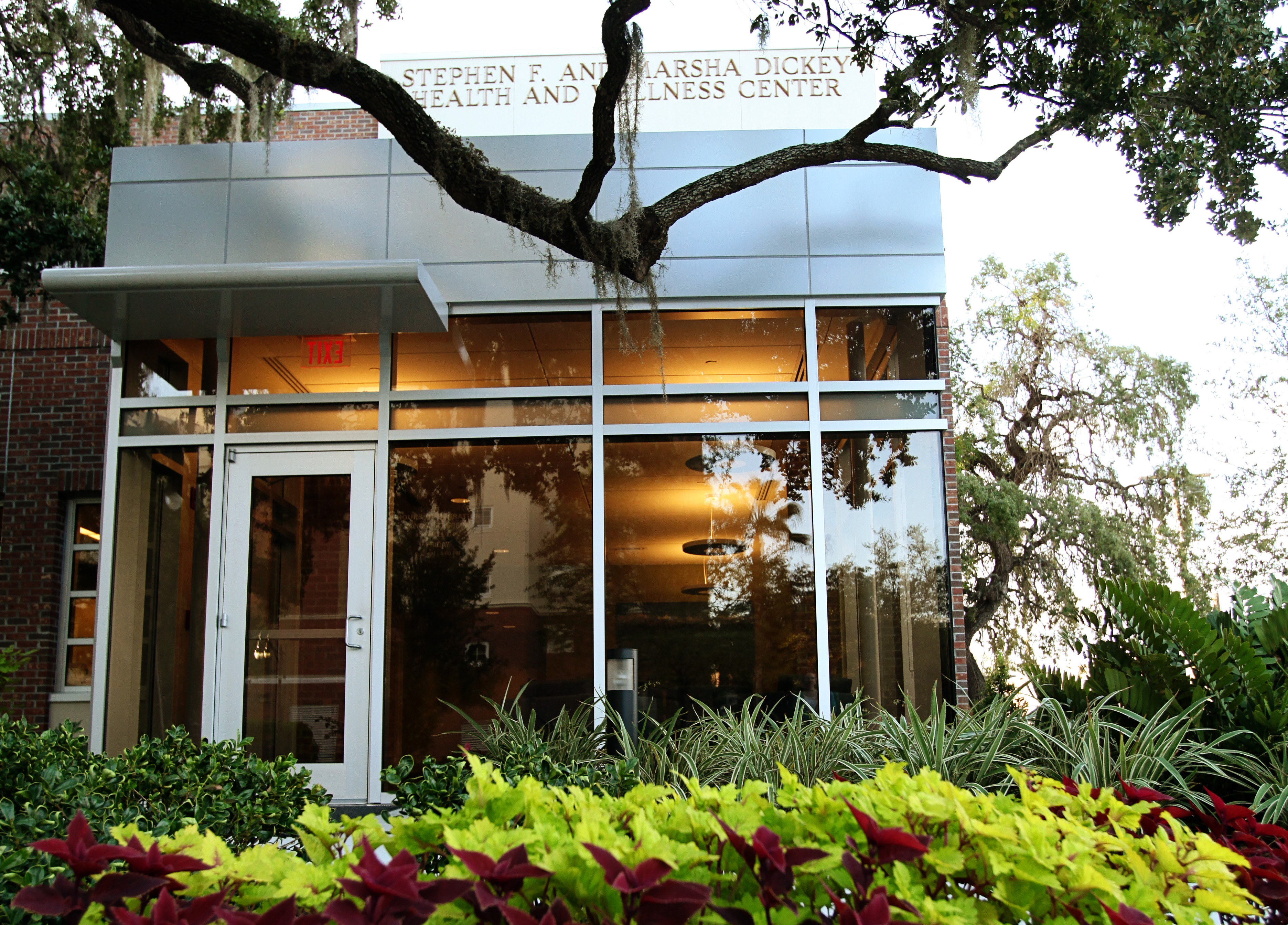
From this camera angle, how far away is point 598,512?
6.49 meters

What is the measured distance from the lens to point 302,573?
656 centimetres

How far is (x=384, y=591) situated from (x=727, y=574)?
A: 2.33 meters

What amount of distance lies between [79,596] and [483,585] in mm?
5142

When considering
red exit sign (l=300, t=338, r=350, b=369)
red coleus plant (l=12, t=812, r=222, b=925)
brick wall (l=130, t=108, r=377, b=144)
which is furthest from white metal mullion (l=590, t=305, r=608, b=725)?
brick wall (l=130, t=108, r=377, b=144)

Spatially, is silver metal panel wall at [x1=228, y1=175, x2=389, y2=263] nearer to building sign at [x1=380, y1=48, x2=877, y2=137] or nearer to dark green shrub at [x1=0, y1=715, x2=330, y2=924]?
building sign at [x1=380, y1=48, x2=877, y2=137]

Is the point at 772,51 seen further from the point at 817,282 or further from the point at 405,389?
the point at 405,389

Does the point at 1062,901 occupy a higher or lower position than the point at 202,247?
lower

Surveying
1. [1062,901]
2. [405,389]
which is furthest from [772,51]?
[1062,901]

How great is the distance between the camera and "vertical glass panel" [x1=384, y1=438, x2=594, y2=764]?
6.29 metres

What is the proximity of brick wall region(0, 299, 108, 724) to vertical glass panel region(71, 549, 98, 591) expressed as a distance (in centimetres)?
12

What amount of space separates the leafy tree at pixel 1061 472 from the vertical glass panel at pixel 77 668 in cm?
1282

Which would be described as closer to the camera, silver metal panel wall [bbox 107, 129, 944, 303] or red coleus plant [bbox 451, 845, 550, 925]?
red coleus plant [bbox 451, 845, 550, 925]

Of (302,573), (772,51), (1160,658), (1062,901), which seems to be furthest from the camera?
(772,51)

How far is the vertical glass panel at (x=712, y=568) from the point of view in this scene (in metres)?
6.25
